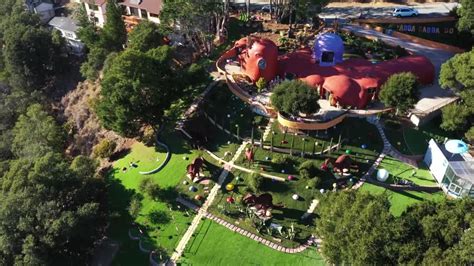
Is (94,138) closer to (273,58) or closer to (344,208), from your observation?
(273,58)

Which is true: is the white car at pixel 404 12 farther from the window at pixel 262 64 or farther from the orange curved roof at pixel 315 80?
the window at pixel 262 64

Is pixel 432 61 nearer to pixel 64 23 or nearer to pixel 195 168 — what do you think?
pixel 195 168

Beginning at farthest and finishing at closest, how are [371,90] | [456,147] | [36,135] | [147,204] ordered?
[36,135]
[371,90]
[147,204]
[456,147]

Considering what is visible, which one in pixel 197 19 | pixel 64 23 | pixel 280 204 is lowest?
pixel 280 204

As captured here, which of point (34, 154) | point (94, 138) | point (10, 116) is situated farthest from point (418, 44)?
point (10, 116)

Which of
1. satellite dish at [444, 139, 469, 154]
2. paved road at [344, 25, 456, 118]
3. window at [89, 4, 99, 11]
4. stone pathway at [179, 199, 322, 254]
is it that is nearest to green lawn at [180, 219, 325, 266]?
stone pathway at [179, 199, 322, 254]

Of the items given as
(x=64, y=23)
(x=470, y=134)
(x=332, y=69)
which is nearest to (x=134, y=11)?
(x=64, y=23)
